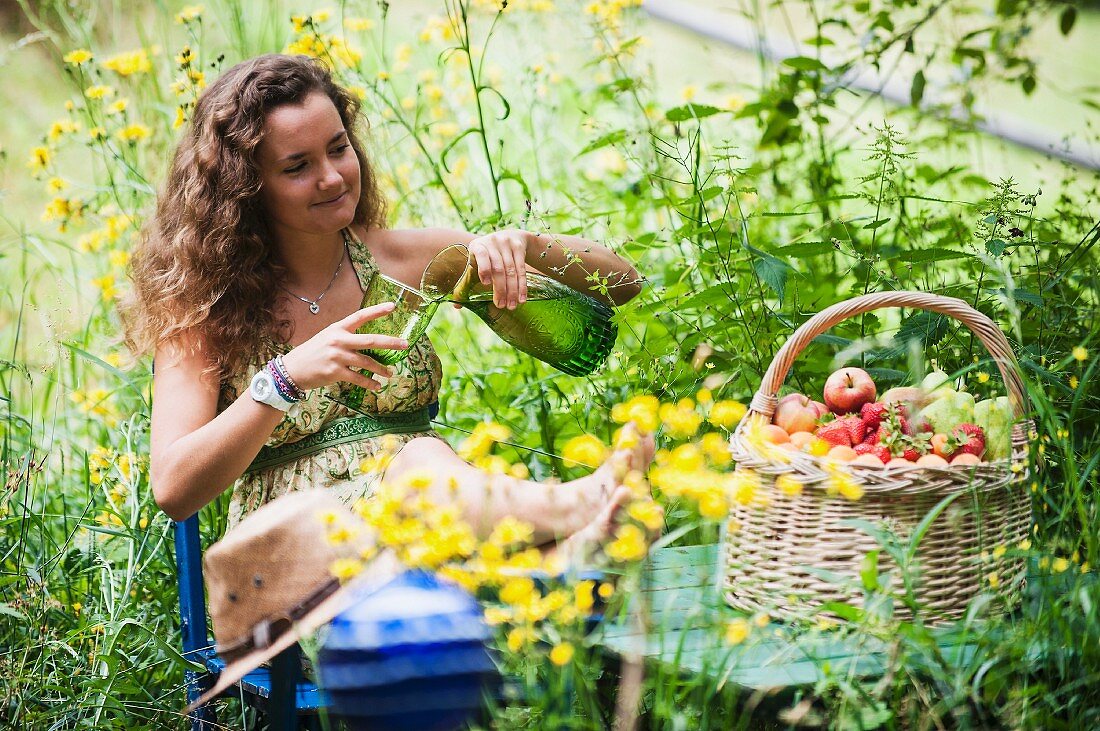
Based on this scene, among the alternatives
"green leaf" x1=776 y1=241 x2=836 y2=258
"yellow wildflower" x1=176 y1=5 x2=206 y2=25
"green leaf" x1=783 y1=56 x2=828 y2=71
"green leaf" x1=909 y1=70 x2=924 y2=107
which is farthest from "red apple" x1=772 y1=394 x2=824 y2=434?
"yellow wildflower" x1=176 y1=5 x2=206 y2=25

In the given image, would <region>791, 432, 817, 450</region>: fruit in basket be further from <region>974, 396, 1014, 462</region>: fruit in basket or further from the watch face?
the watch face

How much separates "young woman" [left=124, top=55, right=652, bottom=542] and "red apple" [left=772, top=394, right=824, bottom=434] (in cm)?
48

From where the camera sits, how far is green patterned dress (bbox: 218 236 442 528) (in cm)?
199

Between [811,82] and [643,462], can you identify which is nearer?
[643,462]

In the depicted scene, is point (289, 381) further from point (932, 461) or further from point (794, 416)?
point (932, 461)

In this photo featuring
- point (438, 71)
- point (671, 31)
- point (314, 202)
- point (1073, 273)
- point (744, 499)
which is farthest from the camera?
point (671, 31)

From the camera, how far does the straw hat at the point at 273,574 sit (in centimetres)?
150

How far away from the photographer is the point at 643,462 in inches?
60.4

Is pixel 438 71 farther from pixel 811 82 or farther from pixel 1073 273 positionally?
pixel 1073 273

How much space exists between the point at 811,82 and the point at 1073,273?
773mm

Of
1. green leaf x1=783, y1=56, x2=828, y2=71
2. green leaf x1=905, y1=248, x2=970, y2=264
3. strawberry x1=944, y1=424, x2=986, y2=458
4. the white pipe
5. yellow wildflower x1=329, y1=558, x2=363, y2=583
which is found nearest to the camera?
yellow wildflower x1=329, y1=558, x2=363, y2=583

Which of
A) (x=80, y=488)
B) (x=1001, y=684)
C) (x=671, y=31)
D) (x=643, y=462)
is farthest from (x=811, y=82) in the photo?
(x=671, y=31)

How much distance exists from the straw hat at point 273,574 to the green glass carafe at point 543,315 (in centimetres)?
48

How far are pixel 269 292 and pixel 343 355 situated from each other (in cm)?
51
